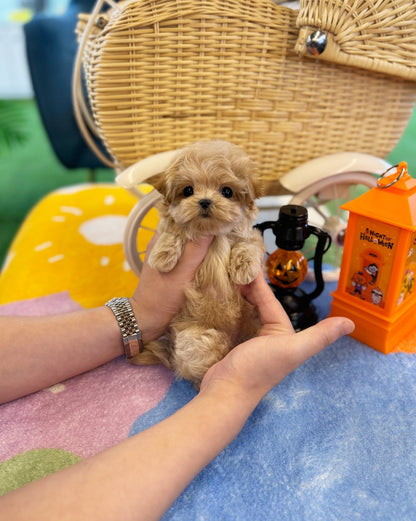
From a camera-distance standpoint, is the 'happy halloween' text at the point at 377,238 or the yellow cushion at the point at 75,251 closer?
the 'happy halloween' text at the point at 377,238

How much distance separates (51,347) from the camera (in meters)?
0.95

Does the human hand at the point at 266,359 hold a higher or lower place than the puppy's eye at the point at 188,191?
lower

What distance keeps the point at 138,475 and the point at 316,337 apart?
39cm

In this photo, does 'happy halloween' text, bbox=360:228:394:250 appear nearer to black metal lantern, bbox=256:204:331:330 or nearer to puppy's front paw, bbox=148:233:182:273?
black metal lantern, bbox=256:204:331:330

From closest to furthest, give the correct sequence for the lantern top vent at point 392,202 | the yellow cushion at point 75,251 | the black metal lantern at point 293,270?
the lantern top vent at point 392,202 < the black metal lantern at point 293,270 < the yellow cushion at point 75,251

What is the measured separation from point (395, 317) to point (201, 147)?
63 centimetres

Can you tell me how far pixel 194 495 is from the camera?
0.74 m

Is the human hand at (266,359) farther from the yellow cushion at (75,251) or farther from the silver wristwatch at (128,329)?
the yellow cushion at (75,251)

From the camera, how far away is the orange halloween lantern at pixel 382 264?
99 cm

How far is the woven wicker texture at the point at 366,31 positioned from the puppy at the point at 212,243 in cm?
42

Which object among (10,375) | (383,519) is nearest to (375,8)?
(383,519)

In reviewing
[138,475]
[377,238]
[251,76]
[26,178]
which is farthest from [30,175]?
[138,475]

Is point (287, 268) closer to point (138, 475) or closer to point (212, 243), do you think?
point (212, 243)

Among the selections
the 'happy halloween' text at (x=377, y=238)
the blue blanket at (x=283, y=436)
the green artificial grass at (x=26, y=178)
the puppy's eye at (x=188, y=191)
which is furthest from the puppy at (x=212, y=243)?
the green artificial grass at (x=26, y=178)
